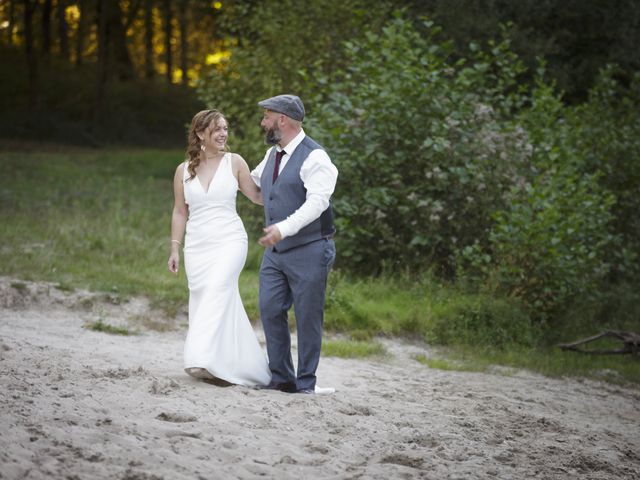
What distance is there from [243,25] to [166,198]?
193 inches

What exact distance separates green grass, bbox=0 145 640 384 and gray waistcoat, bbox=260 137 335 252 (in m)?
3.57

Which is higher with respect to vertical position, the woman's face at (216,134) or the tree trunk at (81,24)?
the tree trunk at (81,24)

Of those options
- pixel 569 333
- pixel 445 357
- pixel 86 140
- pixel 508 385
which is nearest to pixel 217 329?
pixel 508 385

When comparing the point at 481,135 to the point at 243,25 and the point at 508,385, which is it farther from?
the point at 243,25

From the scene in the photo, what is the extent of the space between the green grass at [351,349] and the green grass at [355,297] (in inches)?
0.5

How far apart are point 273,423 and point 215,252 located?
5.71 feet

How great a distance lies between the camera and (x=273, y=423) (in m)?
6.41

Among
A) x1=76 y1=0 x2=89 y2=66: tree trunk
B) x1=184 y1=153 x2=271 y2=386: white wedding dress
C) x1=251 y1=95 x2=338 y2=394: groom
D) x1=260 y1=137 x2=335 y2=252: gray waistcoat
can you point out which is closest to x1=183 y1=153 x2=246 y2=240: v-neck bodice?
x1=184 y1=153 x2=271 y2=386: white wedding dress

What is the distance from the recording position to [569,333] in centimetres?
1354

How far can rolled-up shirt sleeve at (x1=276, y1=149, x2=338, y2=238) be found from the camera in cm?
695

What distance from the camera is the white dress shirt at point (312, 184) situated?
274 inches

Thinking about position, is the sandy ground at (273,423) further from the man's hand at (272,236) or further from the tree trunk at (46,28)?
the tree trunk at (46,28)

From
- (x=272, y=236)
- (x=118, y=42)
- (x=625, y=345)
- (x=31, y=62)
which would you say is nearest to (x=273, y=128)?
(x=272, y=236)

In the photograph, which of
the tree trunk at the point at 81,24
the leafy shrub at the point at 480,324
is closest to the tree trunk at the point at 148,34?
the tree trunk at the point at 81,24
